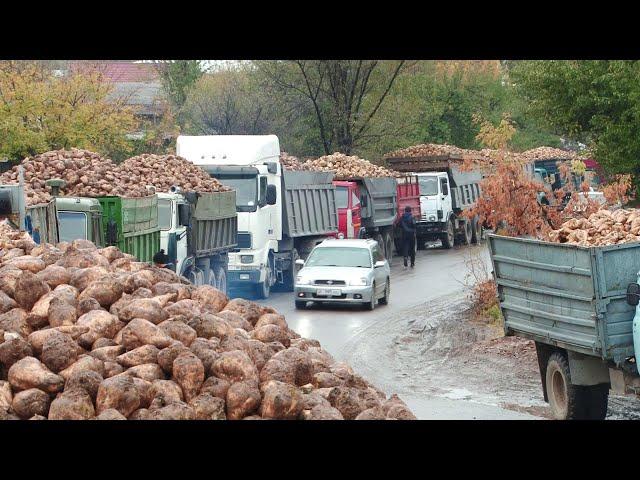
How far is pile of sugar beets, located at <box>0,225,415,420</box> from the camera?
6.92 m

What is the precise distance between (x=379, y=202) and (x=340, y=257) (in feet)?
35.0

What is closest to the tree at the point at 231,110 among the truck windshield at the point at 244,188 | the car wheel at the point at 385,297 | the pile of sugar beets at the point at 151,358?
the truck windshield at the point at 244,188

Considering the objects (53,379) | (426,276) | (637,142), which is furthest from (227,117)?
(53,379)

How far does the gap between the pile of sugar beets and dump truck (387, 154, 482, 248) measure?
29.7m

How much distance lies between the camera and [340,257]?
78.0 ft

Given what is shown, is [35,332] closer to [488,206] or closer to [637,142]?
[488,206]

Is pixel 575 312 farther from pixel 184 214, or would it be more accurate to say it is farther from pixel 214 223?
pixel 214 223

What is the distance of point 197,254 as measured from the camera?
21562mm

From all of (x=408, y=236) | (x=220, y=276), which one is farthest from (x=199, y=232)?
(x=408, y=236)

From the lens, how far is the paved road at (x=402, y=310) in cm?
1381

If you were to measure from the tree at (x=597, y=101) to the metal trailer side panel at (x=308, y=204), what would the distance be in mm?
5566

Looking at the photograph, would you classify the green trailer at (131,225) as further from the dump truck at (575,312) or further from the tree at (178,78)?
the tree at (178,78)

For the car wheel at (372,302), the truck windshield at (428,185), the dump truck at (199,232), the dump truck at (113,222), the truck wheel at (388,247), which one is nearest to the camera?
the dump truck at (113,222)
